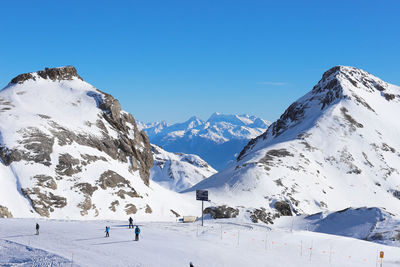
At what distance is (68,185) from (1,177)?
47.7 feet

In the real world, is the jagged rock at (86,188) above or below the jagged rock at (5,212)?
above

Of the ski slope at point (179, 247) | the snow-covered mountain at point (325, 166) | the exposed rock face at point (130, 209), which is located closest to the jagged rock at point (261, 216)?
the snow-covered mountain at point (325, 166)

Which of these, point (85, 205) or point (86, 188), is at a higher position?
point (86, 188)

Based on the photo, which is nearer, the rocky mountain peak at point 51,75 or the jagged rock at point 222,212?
the jagged rock at point 222,212

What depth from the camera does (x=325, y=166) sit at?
149000 mm

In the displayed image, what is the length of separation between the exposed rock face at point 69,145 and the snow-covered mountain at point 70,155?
21 centimetres

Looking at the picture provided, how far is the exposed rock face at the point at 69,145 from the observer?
83812 mm

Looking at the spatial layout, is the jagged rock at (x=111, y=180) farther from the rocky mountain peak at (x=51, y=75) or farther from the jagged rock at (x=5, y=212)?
the rocky mountain peak at (x=51, y=75)

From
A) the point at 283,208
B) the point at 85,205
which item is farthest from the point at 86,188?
the point at 283,208

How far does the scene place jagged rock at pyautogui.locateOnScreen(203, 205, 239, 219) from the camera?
98250 mm

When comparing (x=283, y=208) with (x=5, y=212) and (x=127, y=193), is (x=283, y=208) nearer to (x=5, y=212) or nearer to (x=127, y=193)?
Answer: (x=127, y=193)

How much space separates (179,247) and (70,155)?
63.1m

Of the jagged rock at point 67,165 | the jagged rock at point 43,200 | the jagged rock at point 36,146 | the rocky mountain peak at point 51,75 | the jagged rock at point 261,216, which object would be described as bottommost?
the jagged rock at point 261,216

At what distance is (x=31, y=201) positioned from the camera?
77625mm
